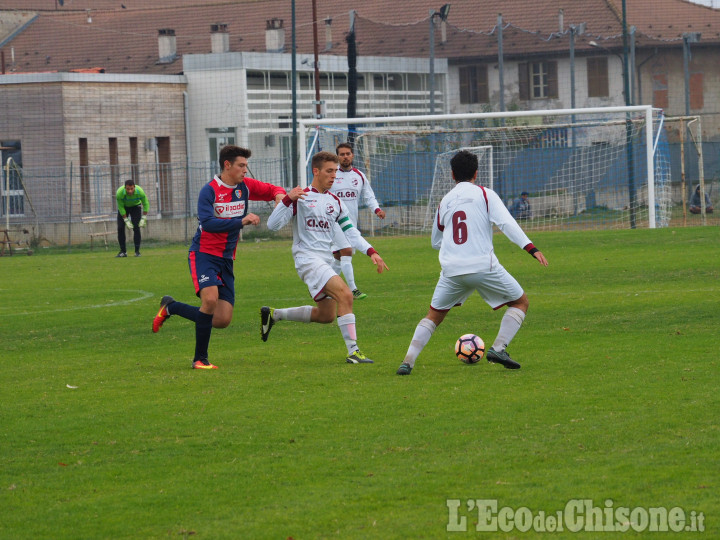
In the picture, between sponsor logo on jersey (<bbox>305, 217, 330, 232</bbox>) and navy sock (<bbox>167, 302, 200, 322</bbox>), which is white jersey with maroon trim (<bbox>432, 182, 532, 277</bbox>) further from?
navy sock (<bbox>167, 302, 200, 322</bbox>)

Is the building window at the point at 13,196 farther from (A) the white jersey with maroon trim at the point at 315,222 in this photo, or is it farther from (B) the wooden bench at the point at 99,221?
(A) the white jersey with maroon trim at the point at 315,222

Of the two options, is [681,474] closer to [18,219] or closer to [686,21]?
[18,219]

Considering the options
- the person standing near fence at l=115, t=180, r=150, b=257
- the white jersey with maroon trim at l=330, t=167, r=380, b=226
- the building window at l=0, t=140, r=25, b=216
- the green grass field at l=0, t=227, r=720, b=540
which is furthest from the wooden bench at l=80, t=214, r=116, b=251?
the green grass field at l=0, t=227, r=720, b=540

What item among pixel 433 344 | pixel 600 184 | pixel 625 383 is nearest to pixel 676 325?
Answer: pixel 433 344

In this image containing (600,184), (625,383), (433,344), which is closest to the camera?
(625,383)

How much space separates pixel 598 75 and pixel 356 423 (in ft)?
147

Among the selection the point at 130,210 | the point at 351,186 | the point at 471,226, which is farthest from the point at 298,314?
the point at 130,210

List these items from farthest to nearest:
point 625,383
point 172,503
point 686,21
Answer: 1. point 686,21
2. point 625,383
3. point 172,503

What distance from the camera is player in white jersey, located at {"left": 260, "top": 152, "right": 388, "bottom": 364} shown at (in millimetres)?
9523

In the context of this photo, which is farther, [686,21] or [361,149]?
[686,21]

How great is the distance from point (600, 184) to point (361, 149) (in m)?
6.78

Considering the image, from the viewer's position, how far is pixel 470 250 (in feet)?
27.8

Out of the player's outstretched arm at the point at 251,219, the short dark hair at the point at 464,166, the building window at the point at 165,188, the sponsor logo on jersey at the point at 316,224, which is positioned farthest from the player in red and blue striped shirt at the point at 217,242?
the building window at the point at 165,188

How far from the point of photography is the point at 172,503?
5.37 meters
